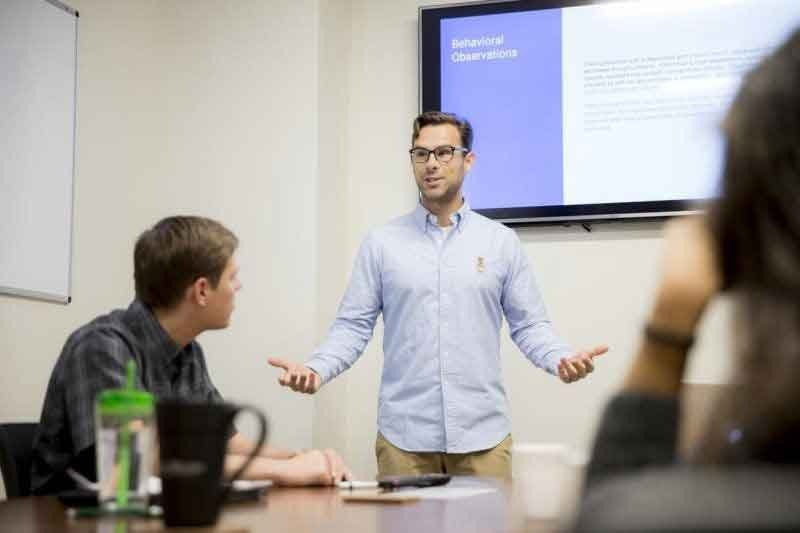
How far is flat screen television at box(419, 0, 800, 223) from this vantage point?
3.92m

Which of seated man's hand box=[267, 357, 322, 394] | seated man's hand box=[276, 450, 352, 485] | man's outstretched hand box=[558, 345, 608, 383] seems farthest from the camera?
man's outstretched hand box=[558, 345, 608, 383]

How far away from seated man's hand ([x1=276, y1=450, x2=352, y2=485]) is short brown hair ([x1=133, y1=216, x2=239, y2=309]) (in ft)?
1.41

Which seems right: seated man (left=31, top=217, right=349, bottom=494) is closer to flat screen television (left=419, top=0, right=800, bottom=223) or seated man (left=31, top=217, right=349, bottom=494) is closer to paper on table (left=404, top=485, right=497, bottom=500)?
paper on table (left=404, top=485, right=497, bottom=500)

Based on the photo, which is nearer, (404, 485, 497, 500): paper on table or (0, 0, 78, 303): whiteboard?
(404, 485, 497, 500): paper on table

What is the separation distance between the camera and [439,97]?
4184mm

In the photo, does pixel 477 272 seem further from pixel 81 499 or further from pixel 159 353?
pixel 81 499

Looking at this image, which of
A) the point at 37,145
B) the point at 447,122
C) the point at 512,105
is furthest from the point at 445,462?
the point at 37,145

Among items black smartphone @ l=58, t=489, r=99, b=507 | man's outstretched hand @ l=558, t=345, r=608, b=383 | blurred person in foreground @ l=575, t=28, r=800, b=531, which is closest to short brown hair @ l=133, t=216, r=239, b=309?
black smartphone @ l=58, t=489, r=99, b=507

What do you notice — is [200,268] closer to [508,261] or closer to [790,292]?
[508,261]

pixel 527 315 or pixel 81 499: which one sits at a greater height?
pixel 527 315

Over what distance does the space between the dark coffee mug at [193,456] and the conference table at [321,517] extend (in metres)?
0.02

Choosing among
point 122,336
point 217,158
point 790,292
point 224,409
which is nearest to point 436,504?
point 224,409

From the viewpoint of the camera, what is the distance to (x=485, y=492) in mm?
1901

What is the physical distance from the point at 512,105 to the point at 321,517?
2.89m
